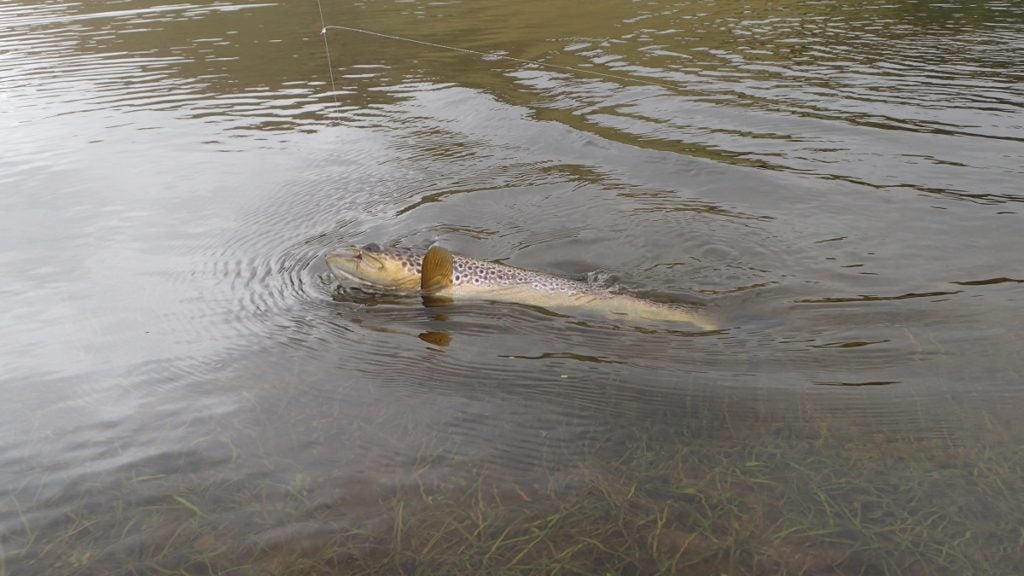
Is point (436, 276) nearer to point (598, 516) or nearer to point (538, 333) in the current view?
point (538, 333)

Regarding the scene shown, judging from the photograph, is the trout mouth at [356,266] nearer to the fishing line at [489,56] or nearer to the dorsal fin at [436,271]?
the dorsal fin at [436,271]

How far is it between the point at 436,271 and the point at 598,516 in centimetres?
280

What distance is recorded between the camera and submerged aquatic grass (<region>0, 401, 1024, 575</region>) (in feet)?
12.1

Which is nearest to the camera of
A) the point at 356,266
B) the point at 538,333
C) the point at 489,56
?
the point at 538,333

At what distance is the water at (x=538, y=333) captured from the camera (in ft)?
13.0

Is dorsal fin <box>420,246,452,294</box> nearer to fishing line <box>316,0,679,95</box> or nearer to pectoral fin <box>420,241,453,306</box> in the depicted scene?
pectoral fin <box>420,241,453,306</box>


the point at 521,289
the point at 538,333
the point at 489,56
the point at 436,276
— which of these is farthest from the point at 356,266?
the point at 489,56

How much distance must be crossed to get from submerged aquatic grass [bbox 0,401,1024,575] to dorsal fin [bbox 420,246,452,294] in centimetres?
207

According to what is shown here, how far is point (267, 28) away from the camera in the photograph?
18.6 metres

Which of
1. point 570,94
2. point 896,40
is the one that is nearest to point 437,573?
point 570,94

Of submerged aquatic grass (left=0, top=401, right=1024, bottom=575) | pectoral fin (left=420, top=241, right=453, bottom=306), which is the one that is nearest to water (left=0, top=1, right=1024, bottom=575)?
submerged aquatic grass (left=0, top=401, right=1024, bottom=575)

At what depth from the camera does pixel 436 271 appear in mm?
6324

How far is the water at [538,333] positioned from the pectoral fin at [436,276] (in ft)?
0.57

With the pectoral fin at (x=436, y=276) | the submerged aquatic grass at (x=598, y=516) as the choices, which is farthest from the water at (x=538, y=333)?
the pectoral fin at (x=436, y=276)
